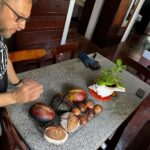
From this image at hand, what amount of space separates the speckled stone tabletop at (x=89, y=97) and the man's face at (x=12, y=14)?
0.43m

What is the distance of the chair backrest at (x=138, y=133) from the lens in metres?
1.06

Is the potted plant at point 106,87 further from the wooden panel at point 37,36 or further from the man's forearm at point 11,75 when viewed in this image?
the wooden panel at point 37,36

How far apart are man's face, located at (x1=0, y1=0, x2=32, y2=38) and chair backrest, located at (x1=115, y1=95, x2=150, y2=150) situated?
92 centimetres

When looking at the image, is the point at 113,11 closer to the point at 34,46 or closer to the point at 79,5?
the point at 79,5

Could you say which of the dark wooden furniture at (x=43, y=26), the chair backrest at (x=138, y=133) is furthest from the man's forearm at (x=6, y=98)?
the dark wooden furniture at (x=43, y=26)

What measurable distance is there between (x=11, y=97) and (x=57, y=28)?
6.15ft

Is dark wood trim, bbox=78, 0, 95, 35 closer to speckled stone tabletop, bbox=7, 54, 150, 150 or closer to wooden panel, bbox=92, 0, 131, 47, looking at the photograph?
wooden panel, bbox=92, 0, 131, 47

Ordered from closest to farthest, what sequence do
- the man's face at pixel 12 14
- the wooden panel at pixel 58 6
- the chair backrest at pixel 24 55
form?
the man's face at pixel 12 14 < the chair backrest at pixel 24 55 < the wooden panel at pixel 58 6

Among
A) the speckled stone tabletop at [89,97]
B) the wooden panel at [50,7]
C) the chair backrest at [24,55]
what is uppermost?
the wooden panel at [50,7]

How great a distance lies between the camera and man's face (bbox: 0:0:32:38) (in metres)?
0.71

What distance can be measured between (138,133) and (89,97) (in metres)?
0.39

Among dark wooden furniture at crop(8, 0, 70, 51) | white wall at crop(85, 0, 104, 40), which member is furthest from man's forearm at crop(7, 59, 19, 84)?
white wall at crop(85, 0, 104, 40)

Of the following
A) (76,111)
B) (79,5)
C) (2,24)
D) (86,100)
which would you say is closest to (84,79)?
(86,100)

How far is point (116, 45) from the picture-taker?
16.4 ft
